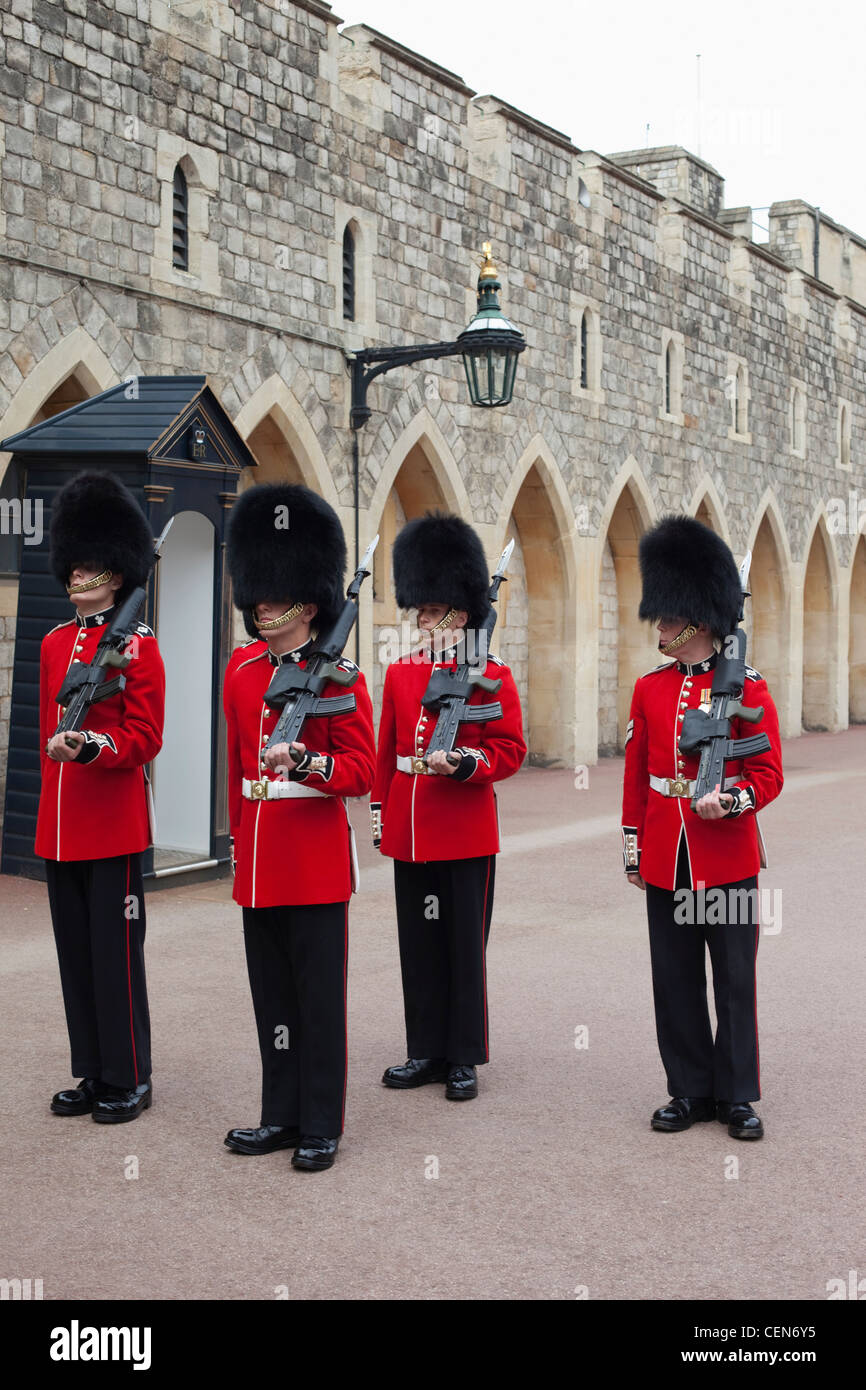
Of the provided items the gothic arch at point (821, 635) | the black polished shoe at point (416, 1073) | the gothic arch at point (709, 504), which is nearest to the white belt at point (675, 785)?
the black polished shoe at point (416, 1073)

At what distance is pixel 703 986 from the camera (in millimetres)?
4039

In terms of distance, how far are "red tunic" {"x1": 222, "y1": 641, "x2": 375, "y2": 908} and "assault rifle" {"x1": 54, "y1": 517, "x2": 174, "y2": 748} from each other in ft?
1.16

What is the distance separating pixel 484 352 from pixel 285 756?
676 cm

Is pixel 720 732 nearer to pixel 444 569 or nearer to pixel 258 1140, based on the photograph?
pixel 444 569

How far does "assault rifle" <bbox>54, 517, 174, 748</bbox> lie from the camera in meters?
3.98

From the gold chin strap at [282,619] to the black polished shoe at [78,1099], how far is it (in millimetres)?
1292

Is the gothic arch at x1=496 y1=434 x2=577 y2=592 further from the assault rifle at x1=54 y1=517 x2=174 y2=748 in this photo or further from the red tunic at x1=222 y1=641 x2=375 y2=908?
the red tunic at x1=222 y1=641 x2=375 y2=908

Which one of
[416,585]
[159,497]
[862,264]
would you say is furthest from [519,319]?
[862,264]

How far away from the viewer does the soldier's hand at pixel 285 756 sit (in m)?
3.51

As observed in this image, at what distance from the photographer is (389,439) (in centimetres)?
1119

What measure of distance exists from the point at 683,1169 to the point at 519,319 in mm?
9967

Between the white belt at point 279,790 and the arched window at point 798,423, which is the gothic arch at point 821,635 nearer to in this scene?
the arched window at point 798,423

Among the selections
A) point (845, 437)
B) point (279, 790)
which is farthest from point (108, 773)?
point (845, 437)
